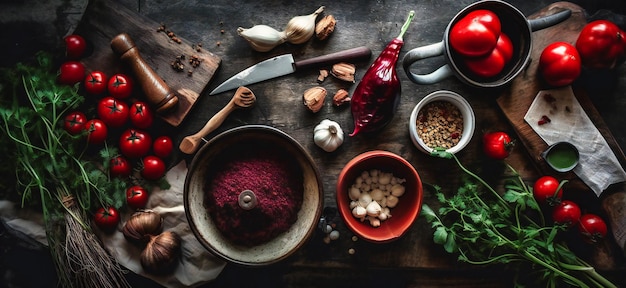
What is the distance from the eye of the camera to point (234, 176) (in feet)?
5.26

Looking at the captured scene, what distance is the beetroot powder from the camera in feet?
5.18

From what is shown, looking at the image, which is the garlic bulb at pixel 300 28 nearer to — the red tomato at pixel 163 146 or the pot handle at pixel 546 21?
the red tomato at pixel 163 146

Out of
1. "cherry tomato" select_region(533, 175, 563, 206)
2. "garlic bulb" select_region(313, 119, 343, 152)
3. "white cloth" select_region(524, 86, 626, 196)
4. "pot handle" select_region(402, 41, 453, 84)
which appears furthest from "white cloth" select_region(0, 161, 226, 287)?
"white cloth" select_region(524, 86, 626, 196)

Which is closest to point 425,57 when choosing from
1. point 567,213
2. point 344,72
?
point 344,72

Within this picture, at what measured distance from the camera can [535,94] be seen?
1.74m

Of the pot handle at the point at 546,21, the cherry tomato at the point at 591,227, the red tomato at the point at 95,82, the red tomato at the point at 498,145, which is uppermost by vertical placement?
A: the pot handle at the point at 546,21

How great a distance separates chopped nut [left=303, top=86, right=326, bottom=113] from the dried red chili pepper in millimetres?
111

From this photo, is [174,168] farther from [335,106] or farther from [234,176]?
[335,106]

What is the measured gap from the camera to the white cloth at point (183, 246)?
171 cm

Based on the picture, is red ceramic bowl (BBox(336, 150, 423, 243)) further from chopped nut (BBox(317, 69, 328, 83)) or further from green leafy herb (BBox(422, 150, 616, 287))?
chopped nut (BBox(317, 69, 328, 83))

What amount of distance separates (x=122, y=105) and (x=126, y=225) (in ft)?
1.35

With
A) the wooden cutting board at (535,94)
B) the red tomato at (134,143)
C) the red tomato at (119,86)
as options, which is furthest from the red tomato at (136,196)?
the wooden cutting board at (535,94)

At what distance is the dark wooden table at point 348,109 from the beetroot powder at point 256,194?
0.49ft

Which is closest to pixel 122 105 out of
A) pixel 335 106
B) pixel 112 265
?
pixel 112 265
